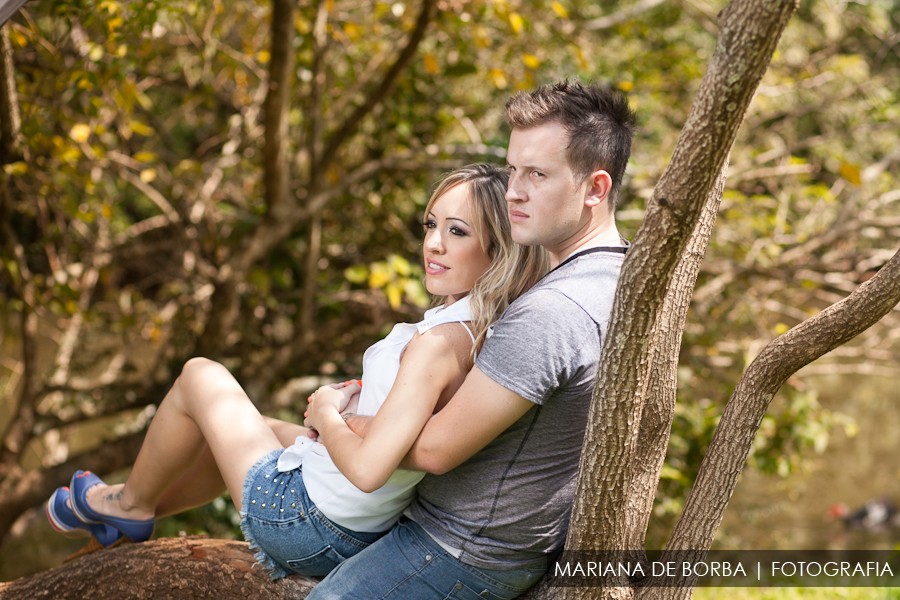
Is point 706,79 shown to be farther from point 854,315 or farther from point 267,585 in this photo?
point 267,585

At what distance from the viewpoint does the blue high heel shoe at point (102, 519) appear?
105 inches

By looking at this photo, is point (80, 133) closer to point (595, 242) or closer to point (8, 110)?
point (8, 110)

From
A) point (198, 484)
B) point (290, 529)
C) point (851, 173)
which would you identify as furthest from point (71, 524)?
point (851, 173)

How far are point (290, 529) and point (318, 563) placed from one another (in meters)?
0.11

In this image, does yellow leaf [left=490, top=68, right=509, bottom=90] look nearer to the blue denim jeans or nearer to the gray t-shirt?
the gray t-shirt

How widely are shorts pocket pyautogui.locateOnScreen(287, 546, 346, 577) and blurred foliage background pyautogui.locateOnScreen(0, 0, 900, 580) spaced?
5.71 ft

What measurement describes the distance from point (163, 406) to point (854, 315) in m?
1.73

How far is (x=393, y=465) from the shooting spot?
1.96 m

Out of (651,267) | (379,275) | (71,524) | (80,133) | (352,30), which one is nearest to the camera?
(651,267)

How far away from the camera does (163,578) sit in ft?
7.92

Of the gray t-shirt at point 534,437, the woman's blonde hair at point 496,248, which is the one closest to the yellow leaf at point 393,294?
the woman's blonde hair at point 496,248

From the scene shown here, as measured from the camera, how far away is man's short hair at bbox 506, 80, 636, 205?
2045 millimetres

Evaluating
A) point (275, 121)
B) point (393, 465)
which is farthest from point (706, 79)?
point (275, 121)

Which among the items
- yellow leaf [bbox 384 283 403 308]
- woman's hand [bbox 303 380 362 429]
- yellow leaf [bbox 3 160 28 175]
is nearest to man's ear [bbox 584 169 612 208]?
woman's hand [bbox 303 380 362 429]
